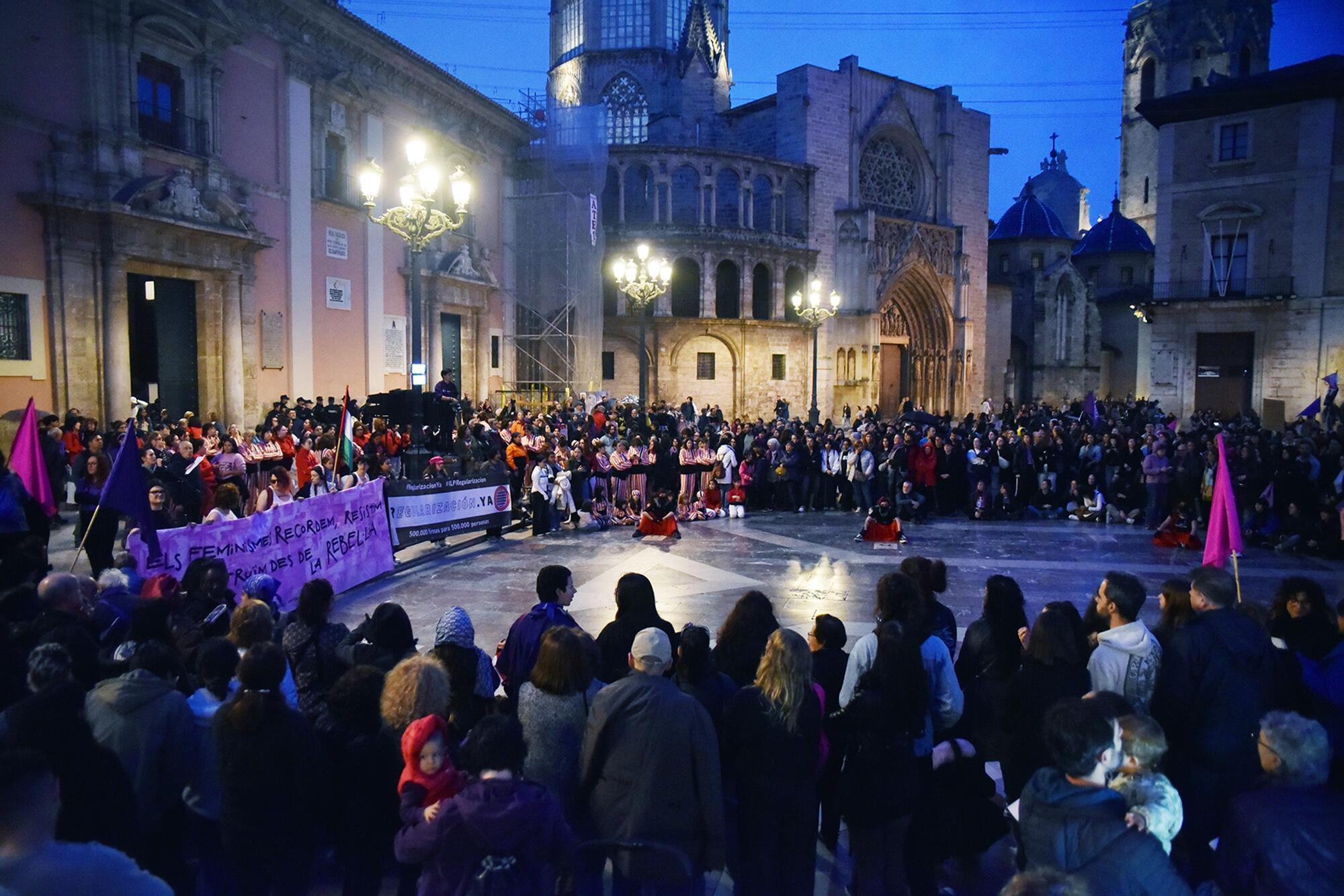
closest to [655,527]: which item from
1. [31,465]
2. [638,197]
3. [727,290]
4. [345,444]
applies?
[345,444]

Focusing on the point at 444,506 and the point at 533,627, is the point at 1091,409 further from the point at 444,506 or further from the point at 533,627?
the point at 533,627

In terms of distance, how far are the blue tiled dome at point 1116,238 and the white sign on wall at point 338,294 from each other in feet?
123

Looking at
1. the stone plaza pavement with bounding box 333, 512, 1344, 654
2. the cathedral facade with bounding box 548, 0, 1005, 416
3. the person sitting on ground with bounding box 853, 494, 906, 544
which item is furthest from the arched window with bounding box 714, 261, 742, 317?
the person sitting on ground with bounding box 853, 494, 906, 544

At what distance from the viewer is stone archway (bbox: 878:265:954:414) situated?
40.9 meters

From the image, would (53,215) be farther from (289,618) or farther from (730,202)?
(730,202)

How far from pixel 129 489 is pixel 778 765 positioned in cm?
583

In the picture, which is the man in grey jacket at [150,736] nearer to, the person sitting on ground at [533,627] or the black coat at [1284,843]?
the person sitting on ground at [533,627]

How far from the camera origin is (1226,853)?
335 centimetres

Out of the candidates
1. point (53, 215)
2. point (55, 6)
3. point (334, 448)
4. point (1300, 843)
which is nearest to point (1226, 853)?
point (1300, 843)

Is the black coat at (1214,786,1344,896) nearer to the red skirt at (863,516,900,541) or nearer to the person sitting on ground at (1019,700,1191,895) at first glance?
the person sitting on ground at (1019,700,1191,895)

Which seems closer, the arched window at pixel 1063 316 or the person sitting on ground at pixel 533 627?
the person sitting on ground at pixel 533 627

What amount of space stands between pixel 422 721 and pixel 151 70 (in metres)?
19.1

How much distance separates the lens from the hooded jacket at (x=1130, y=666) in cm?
463

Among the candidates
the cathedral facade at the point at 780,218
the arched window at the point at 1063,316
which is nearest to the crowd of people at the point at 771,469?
the cathedral facade at the point at 780,218
